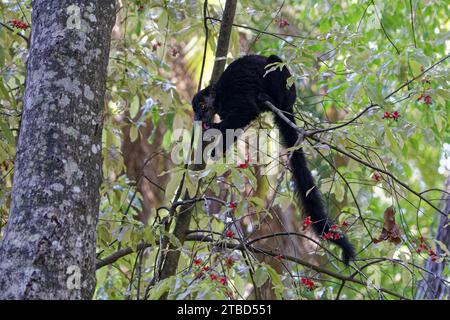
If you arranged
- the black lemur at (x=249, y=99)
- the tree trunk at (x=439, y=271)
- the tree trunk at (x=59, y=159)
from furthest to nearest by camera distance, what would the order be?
1. the black lemur at (x=249, y=99)
2. the tree trunk at (x=439, y=271)
3. the tree trunk at (x=59, y=159)

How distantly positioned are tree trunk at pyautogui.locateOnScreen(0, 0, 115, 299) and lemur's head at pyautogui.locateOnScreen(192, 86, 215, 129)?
1.41m

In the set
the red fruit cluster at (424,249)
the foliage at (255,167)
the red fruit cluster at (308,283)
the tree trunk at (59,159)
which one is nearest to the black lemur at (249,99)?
the foliage at (255,167)

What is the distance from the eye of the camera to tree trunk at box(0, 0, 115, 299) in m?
1.60

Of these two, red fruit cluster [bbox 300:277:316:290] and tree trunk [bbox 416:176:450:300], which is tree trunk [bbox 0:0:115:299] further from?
tree trunk [bbox 416:176:450:300]

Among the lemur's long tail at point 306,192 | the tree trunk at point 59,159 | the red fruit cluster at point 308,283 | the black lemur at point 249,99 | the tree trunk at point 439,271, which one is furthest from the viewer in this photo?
the black lemur at point 249,99

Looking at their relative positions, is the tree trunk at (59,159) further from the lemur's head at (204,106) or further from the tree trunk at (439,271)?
the tree trunk at (439,271)

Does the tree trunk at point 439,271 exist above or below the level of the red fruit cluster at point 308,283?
above

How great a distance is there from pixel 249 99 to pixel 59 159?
1990mm

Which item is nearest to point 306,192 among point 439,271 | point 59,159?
point 439,271

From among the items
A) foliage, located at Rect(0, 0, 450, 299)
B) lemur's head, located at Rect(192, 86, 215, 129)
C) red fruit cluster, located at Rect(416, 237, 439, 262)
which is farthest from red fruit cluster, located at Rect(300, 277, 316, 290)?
lemur's head, located at Rect(192, 86, 215, 129)

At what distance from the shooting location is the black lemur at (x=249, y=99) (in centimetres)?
348

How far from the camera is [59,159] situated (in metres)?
1.75

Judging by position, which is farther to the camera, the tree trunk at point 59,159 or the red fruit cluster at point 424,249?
the red fruit cluster at point 424,249

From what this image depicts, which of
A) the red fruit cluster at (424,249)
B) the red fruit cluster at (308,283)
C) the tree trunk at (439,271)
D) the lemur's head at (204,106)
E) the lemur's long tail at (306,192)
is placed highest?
the lemur's head at (204,106)
